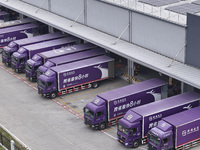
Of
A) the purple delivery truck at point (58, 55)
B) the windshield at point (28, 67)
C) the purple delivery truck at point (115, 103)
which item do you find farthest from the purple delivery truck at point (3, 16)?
the purple delivery truck at point (115, 103)

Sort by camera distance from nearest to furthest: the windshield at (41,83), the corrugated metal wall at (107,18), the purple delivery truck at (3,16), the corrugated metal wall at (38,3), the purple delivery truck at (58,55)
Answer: the windshield at (41,83) < the corrugated metal wall at (107,18) < the purple delivery truck at (58,55) < the corrugated metal wall at (38,3) < the purple delivery truck at (3,16)

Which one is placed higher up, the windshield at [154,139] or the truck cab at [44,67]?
the truck cab at [44,67]

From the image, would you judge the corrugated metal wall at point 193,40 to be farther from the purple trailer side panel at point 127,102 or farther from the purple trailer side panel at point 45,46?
the purple trailer side panel at point 45,46

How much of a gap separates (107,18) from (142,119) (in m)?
22.4

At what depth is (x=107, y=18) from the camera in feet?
237

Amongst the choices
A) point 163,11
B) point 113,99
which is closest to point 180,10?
point 163,11

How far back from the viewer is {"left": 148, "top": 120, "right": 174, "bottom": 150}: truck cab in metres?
51.6

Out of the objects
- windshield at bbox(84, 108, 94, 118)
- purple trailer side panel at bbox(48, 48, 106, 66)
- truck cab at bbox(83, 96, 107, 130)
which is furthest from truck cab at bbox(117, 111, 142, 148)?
purple trailer side panel at bbox(48, 48, 106, 66)

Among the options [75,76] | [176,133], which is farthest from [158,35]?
[176,133]

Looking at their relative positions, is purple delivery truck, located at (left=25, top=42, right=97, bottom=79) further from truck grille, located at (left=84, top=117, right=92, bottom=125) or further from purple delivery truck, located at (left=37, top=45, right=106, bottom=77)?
truck grille, located at (left=84, top=117, right=92, bottom=125)

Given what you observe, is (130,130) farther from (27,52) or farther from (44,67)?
(27,52)

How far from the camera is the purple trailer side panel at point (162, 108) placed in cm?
5459

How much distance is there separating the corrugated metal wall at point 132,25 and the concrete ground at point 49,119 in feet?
25.2

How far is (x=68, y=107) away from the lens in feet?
214
